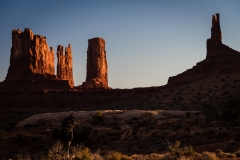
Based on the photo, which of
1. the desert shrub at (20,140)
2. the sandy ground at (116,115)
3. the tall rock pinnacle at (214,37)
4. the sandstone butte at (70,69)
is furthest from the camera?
the tall rock pinnacle at (214,37)

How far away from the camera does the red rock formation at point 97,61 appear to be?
113m

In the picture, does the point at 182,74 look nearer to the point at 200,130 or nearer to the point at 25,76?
the point at 25,76

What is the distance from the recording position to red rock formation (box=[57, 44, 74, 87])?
397 feet

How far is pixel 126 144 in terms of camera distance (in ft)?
115

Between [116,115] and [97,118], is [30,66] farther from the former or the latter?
[97,118]

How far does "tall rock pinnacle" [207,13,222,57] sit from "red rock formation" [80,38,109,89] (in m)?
29.5

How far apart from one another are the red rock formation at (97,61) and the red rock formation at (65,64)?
9.53 metres

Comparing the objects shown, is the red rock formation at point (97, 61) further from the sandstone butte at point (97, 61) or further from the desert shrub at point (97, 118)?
the desert shrub at point (97, 118)

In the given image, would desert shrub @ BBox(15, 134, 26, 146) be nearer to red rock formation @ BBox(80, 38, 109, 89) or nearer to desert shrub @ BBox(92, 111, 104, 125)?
desert shrub @ BBox(92, 111, 104, 125)

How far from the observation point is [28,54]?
107 meters

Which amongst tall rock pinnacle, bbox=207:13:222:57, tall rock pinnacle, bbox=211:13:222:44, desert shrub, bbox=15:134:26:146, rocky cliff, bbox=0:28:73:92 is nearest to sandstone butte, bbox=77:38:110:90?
rocky cliff, bbox=0:28:73:92

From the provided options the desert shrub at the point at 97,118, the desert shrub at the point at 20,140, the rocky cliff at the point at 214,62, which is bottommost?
the desert shrub at the point at 20,140

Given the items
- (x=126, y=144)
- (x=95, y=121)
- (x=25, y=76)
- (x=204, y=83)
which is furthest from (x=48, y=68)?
(x=126, y=144)

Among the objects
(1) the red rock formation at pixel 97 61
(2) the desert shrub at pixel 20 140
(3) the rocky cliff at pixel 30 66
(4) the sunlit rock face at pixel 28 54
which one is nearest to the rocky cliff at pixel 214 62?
(1) the red rock formation at pixel 97 61
